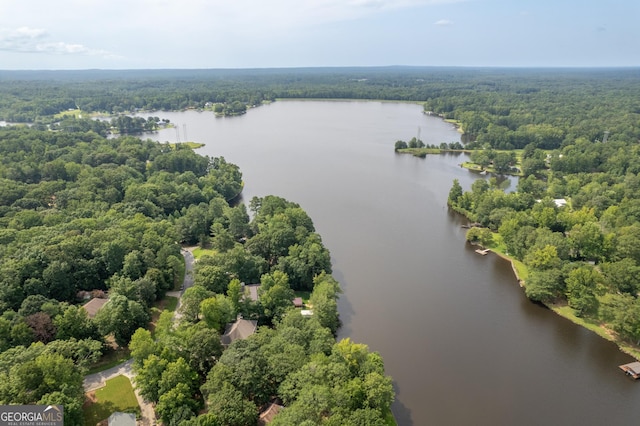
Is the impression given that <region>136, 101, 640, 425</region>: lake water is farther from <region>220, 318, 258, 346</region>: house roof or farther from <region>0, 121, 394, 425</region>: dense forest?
<region>220, 318, 258, 346</region>: house roof

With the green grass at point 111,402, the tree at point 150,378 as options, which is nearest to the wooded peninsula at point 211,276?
the tree at point 150,378

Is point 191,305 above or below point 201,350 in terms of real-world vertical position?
above

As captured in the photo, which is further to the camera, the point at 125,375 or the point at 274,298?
the point at 274,298

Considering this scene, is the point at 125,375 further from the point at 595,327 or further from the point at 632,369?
the point at 595,327

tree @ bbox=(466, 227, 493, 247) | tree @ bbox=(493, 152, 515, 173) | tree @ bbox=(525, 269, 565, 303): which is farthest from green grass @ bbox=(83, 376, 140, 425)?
tree @ bbox=(493, 152, 515, 173)

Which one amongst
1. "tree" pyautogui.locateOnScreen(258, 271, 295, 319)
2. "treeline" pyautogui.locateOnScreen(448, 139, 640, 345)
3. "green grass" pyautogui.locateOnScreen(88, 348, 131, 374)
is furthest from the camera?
"treeline" pyautogui.locateOnScreen(448, 139, 640, 345)

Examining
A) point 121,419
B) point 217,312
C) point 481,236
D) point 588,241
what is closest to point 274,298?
point 217,312
